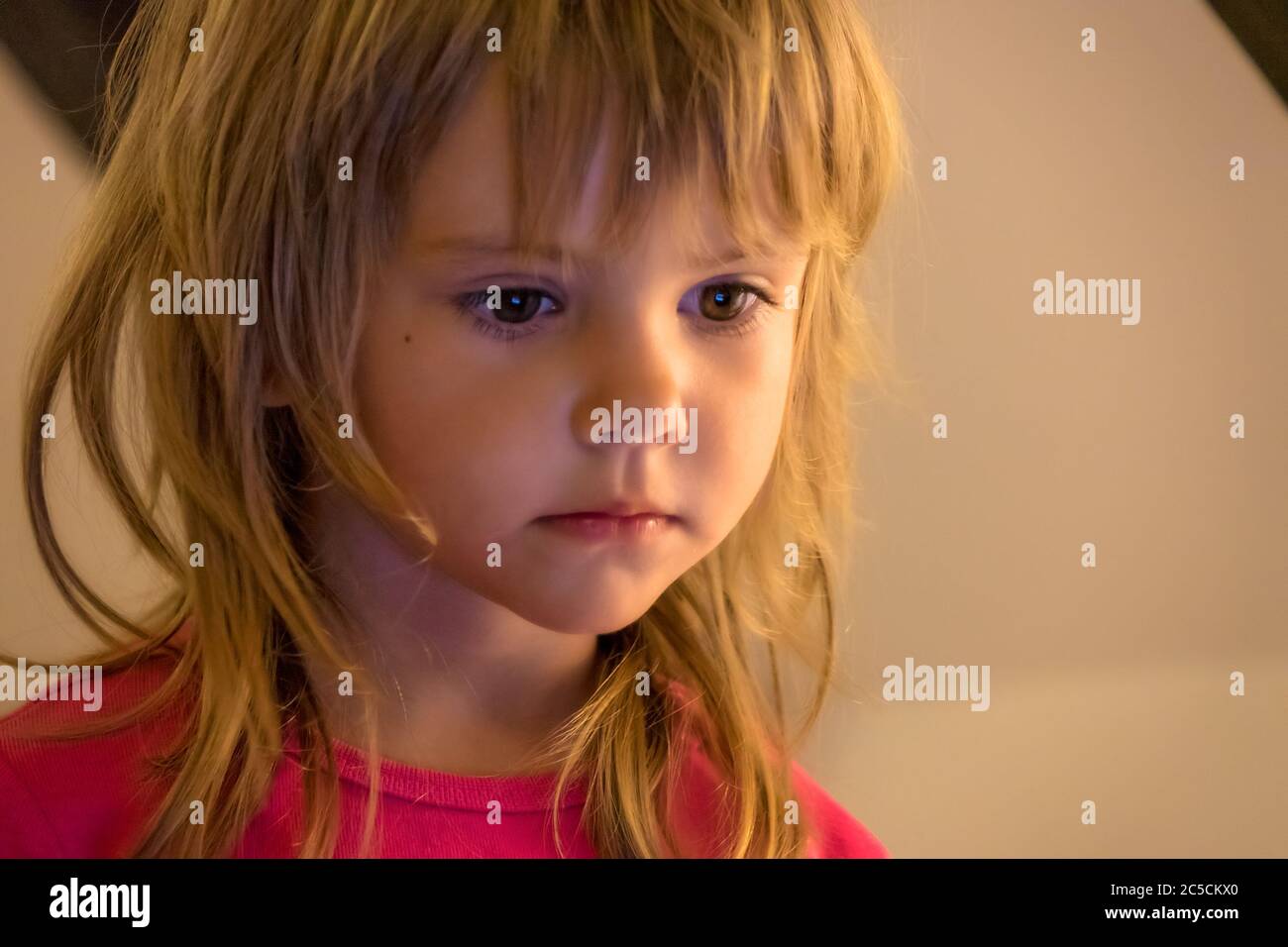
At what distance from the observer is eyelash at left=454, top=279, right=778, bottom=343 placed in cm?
70

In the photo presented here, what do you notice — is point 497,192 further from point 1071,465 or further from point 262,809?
point 1071,465

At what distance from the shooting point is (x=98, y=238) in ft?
2.68

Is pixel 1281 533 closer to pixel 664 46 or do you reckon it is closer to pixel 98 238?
pixel 664 46

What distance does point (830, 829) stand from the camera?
0.91 meters

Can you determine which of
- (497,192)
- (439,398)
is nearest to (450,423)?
(439,398)

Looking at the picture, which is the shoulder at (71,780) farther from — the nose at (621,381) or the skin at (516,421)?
the nose at (621,381)

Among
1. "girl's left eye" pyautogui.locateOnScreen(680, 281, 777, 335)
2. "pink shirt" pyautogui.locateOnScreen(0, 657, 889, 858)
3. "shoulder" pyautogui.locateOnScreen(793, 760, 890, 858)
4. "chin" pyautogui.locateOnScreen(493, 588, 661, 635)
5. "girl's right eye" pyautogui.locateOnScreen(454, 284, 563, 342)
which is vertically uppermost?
"girl's left eye" pyautogui.locateOnScreen(680, 281, 777, 335)

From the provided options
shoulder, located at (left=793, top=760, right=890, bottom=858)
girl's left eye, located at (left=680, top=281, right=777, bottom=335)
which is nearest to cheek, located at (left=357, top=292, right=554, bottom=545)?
girl's left eye, located at (left=680, top=281, right=777, bottom=335)

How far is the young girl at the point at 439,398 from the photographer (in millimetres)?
689

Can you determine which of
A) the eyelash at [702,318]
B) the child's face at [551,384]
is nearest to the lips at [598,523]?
the child's face at [551,384]

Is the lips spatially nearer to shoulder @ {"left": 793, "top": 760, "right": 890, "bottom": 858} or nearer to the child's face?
the child's face

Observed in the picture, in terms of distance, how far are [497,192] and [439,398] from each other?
4.4 inches

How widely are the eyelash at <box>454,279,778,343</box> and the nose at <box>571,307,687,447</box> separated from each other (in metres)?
0.03
